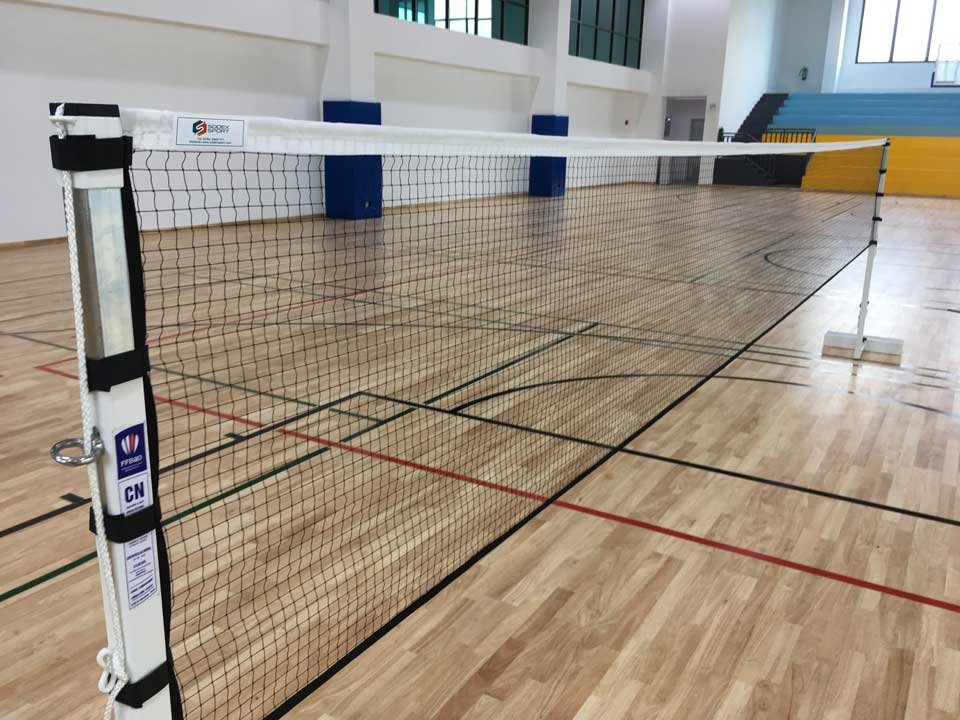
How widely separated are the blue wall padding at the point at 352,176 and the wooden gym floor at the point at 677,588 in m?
8.78

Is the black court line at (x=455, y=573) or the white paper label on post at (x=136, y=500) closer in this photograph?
the white paper label on post at (x=136, y=500)

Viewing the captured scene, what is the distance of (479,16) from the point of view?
1750cm

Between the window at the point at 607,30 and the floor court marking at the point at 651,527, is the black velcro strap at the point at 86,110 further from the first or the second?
the window at the point at 607,30

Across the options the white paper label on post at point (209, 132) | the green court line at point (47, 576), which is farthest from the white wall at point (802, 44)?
the white paper label on post at point (209, 132)

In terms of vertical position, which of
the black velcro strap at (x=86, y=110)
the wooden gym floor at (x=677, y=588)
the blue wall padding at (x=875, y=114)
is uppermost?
the blue wall padding at (x=875, y=114)

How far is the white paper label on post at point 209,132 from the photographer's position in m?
1.54

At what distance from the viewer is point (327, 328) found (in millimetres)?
6242

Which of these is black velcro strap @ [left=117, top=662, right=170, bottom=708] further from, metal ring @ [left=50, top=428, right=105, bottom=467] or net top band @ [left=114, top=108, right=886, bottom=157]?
net top band @ [left=114, top=108, right=886, bottom=157]

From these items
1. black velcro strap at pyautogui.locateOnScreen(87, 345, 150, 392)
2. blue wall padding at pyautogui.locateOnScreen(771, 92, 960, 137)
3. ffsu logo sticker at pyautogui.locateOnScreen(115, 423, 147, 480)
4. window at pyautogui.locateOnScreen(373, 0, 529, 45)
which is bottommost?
ffsu logo sticker at pyautogui.locateOnScreen(115, 423, 147, 480)

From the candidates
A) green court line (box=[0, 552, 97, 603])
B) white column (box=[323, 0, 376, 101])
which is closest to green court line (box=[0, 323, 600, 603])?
green court line (box=[0, 552, 97, 603])

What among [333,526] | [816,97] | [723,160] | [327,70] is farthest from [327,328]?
[816,97]

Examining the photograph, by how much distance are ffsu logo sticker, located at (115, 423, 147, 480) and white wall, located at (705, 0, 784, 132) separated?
24.7m

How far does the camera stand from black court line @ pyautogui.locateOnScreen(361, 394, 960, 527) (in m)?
3.44

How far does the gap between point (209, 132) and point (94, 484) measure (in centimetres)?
71
